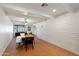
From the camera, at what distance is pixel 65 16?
4223 mm

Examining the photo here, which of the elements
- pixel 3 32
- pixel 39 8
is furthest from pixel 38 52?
pixel 39 8

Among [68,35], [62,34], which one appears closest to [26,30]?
[62,34]

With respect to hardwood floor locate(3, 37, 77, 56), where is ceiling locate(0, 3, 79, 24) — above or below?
above

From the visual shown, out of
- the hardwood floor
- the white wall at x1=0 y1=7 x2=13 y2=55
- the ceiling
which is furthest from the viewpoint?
the hardwood floor

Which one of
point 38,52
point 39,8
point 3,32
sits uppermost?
point 39,8

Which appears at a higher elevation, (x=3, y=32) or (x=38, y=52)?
(x=3, y=32)

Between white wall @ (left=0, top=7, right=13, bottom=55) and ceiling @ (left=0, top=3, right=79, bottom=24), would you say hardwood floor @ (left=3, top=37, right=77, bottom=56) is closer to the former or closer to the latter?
white wall @ (left=0, top=7, right=13, bottom=55)

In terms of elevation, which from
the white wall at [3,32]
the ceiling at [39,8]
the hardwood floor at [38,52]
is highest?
the ceiling at [39,8]

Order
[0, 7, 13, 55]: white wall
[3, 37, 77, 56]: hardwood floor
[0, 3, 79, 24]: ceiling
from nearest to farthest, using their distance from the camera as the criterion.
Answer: [0, 3, 79, 24]: ceiling, [0, 7, 13, 55]: white wall, [3, 37, 77, 56]: hardwood floor

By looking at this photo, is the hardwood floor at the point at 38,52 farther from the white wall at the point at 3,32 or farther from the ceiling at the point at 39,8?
the ceiling at the point at 39,8

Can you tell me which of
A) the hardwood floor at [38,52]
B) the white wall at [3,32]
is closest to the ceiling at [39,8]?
the white wall at [3,32]

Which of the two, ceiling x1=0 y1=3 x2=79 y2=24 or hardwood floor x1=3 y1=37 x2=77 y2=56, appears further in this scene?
hardwood floor x1=3 y1=37 x2=77 y2=56

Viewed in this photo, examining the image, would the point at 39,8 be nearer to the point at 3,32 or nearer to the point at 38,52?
the point at 3,32

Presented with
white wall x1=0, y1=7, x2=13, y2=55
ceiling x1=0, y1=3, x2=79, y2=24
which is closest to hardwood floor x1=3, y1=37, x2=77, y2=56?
white wall x1=0, y1=7, x2=13, y2=55
